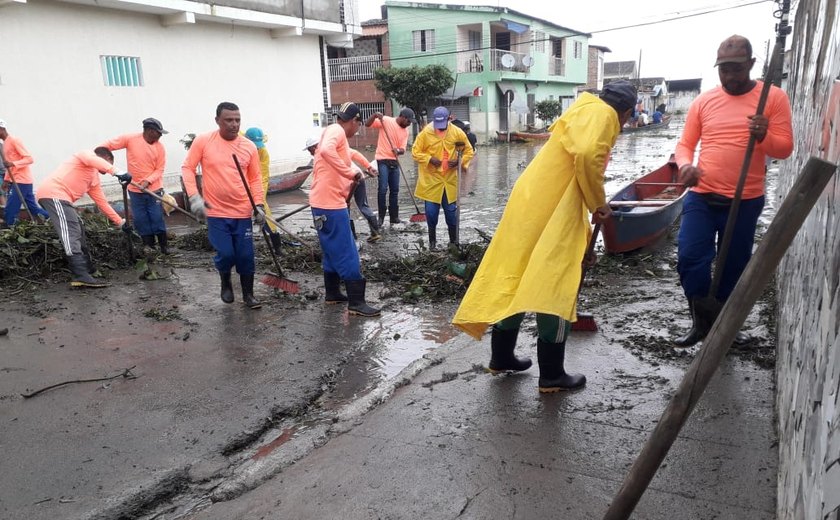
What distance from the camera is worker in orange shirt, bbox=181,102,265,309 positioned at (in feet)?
17.5

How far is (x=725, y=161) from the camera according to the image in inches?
147

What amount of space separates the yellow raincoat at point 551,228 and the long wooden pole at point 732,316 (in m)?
1.60

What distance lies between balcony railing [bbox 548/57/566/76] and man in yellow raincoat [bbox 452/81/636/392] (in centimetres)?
3744

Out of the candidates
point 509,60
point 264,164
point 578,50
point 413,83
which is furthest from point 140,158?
point 578,50

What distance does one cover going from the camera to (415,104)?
28.3 metres

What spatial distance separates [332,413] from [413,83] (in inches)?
998

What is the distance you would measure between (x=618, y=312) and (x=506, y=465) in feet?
8.69

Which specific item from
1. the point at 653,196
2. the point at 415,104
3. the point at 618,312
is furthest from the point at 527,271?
the point at 415,104

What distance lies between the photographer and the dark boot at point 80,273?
640 cm

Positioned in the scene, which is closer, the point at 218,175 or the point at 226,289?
the point at 218,175

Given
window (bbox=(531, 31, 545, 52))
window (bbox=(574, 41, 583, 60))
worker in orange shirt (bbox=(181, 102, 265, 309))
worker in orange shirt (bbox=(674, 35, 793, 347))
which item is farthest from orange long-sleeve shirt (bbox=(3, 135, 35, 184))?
window (bbox=(574, 41, 583, 60))

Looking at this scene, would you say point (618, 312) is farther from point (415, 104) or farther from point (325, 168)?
point (415, 104)

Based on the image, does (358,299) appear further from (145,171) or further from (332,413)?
(145,171)

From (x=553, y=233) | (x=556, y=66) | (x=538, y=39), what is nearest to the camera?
(x=553, y=233)
